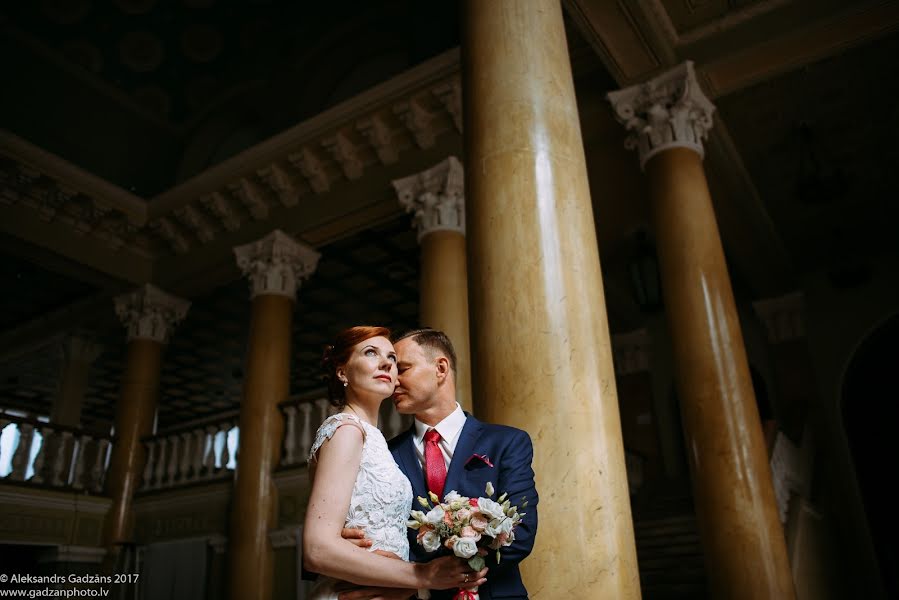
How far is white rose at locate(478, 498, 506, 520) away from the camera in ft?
5.10

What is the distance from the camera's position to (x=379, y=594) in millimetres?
1813

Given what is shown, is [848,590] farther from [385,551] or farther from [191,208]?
[191,208]

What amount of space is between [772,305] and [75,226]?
40.3ft

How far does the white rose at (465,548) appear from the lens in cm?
153

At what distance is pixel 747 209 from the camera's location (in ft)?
31.6

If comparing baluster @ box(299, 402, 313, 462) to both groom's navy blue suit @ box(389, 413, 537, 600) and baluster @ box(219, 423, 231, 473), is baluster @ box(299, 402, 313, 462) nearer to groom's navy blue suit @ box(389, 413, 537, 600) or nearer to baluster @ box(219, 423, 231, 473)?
baluster @ box(219, 423, 231, 473)


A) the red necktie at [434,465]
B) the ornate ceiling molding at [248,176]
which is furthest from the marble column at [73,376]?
the red necktie at [434,465]

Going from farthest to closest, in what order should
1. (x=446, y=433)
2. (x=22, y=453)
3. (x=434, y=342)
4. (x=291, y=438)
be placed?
(x=22, y=453) < (x=291, y=438) < (x=434, y=342) < (x=446, y=433)

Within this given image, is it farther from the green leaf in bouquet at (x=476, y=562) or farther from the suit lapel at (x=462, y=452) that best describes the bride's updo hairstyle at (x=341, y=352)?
the green leaf in bouquet at (x=476, y=562)

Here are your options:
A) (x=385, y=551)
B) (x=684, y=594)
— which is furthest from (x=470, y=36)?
(x=684, y=594)

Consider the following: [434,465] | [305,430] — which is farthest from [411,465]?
[305,430]

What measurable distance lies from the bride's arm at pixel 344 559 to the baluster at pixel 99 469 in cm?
1073

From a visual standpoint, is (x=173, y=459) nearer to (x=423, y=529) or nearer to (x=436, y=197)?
(x=436, y=197)

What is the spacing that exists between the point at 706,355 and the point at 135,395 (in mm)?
9397
